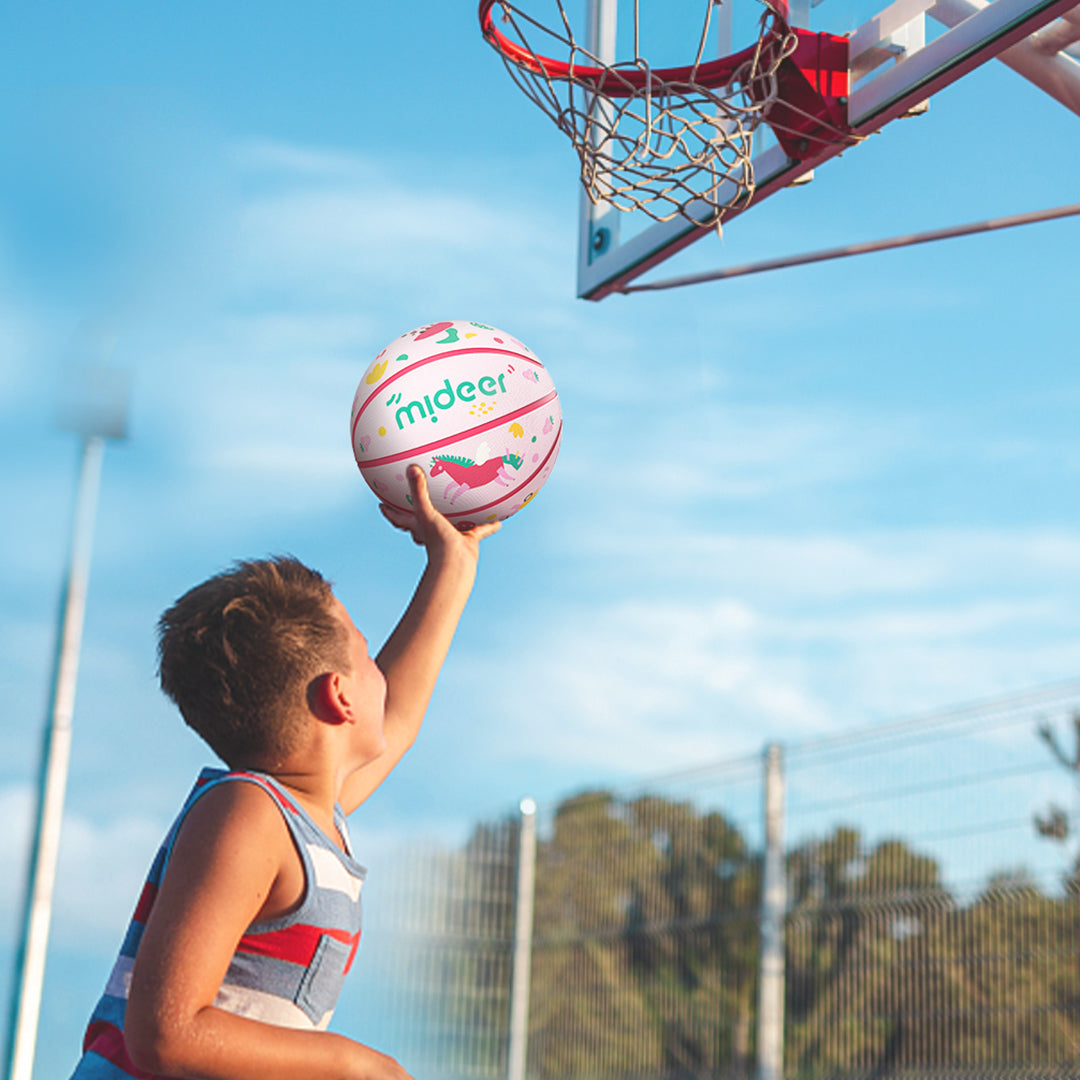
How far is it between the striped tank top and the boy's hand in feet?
2.84

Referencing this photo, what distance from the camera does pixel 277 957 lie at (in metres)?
1.75

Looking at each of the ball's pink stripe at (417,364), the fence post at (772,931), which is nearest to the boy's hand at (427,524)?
the ball's pink stripe at (417,364)

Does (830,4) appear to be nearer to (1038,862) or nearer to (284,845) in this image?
(284,845)

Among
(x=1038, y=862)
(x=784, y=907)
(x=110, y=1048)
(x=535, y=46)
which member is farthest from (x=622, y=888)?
(x=110, y=1048)

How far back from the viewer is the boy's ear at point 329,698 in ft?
6.06

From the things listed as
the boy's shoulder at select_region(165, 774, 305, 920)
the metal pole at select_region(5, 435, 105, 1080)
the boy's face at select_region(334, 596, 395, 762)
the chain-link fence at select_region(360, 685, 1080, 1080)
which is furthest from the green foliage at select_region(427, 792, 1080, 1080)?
the boy's shoulder at select_region(165, 774, 305, 920)

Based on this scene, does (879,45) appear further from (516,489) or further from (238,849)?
(238,849)

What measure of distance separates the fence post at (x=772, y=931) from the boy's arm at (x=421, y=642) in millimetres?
6610

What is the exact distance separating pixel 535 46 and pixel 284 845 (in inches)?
107

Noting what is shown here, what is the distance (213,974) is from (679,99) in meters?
2.80

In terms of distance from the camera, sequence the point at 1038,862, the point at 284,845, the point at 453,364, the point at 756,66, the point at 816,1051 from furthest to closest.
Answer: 1. the point at 816,1051
2. the point at 1038,862
3. the point at 756,66
4. the point at 453,364
5. the point at 284,845

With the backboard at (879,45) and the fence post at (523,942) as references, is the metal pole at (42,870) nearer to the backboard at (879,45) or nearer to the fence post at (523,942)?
the fence post at (523,942)

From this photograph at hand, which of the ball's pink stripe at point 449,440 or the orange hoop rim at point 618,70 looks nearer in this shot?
the ball's pink stripe at point 449,440

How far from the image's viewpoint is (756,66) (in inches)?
147
